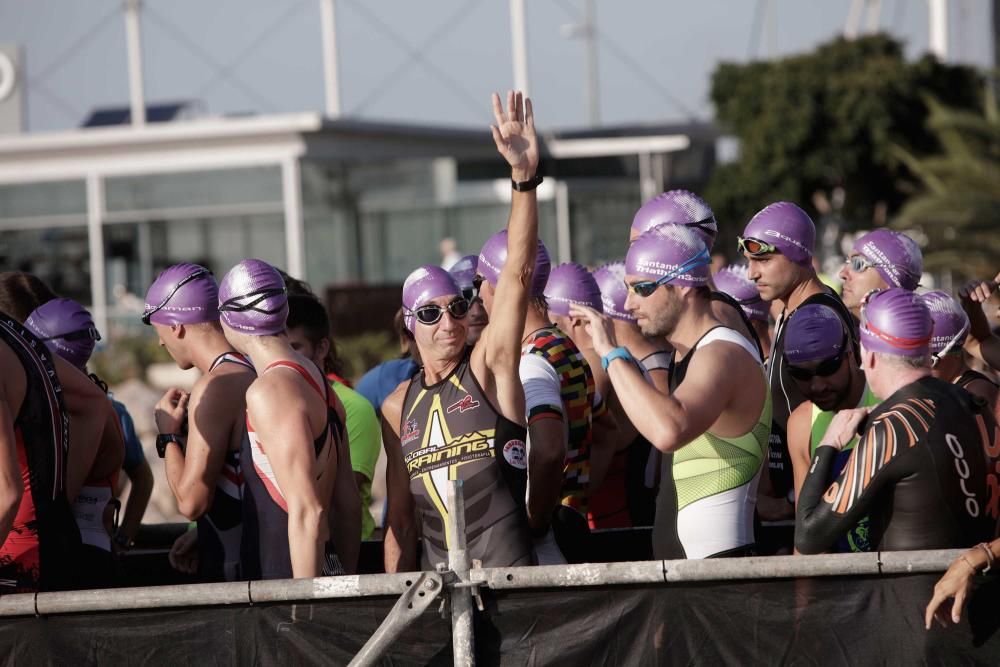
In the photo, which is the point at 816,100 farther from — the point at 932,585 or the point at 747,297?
the point at 932,585

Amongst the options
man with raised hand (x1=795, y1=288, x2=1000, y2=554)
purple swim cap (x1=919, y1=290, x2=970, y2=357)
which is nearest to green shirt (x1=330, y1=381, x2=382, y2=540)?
man with raised hand (x1=795, y1=288, x2=1000, y2=554)

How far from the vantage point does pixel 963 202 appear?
19438mm

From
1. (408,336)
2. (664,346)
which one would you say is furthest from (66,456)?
(664,346)

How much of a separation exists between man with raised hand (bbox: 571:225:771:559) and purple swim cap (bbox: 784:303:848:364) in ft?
1.82

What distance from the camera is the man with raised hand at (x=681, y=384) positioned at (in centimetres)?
464

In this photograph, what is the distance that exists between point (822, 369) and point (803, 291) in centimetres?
96

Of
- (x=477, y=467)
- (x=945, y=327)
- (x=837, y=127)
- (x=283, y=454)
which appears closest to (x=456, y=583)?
(x=477, y=467)

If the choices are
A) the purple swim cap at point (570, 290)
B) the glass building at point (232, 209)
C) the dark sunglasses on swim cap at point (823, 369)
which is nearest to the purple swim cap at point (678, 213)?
the purple swim cap at point (570, 290)

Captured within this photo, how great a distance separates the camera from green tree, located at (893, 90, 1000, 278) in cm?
1847

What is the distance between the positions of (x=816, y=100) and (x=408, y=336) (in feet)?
113

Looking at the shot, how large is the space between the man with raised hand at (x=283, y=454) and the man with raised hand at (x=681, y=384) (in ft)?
3.61

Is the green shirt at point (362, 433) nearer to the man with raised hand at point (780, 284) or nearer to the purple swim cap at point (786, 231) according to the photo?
the man with raised hand at point (780, 284)

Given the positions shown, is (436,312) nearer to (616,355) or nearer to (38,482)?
(616,355)

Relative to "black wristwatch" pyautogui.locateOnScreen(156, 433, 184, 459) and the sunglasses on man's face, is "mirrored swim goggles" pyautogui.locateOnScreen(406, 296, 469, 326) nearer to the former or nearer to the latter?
"black wristwatch" pyautogui.locateOnScreen(156, 433, 184, 459)
